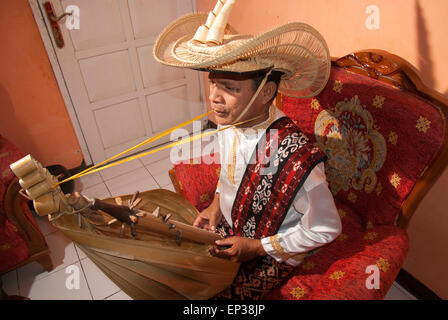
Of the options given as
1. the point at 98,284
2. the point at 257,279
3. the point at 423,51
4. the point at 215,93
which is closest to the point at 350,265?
the point at 257,279

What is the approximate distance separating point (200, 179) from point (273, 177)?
0.61m

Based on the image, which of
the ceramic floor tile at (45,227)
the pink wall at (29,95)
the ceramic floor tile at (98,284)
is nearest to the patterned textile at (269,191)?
the ceramic floor tile at (98,284)

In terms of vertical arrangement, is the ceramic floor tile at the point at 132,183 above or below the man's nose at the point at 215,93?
below

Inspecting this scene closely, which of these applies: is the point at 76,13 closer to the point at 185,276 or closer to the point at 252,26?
the point at 252,26

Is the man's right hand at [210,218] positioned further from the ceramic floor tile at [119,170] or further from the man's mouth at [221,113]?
the ceramic floor tile at [119,170]

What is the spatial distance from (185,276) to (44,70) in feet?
7.94

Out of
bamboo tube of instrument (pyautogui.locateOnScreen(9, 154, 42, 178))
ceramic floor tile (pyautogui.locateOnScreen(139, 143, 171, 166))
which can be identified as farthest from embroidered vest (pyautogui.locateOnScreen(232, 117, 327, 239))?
ceramic floor tile (pyautogui.locateOnScreen(139, 143, 171, 166))

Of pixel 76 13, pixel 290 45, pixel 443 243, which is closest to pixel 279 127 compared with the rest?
pixel 290 45

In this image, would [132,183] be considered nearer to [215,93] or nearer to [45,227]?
[45,227]

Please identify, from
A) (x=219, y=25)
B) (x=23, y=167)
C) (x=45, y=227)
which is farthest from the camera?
(x=45, y=227)

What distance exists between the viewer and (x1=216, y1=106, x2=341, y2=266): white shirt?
42.4 inches

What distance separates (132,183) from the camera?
9.75 feet

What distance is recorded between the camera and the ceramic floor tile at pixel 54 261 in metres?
2.11

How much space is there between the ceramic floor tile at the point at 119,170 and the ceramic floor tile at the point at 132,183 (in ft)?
0.19
